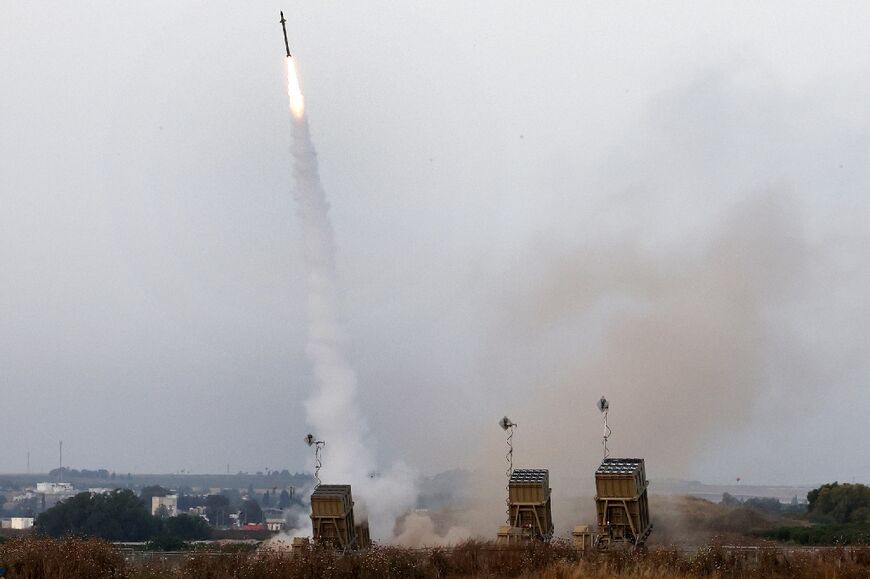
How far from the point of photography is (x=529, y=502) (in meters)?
35.7

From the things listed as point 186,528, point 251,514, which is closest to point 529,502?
point 186,528

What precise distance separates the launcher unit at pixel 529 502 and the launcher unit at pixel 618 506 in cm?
260

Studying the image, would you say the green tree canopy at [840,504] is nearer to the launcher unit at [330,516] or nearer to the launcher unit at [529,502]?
the launcher unit at [529,502]

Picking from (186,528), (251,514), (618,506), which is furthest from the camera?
(251,514)

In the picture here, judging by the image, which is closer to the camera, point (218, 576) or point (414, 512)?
point (218, 576)

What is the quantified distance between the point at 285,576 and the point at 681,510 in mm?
32788

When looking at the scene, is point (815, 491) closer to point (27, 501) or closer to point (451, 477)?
point (451, 477)

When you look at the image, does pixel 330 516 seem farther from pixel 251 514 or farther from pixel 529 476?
pixel 251 514

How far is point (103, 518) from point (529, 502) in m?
42.5

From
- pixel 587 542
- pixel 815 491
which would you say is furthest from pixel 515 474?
pixel 815 491

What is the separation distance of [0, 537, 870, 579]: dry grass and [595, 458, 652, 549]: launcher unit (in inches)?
189

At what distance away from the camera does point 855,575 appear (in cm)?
2477

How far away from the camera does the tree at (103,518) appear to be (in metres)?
68.1

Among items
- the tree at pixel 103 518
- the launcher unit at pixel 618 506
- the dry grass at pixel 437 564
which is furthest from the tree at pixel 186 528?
the dry grass at pixel 437 564
